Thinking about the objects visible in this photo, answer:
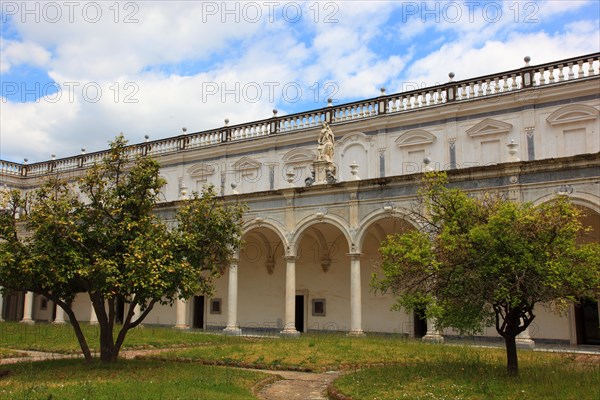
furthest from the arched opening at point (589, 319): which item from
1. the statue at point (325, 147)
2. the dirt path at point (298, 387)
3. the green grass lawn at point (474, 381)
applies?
the dirt path at point (298, 387)

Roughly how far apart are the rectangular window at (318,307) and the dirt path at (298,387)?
14220 mm

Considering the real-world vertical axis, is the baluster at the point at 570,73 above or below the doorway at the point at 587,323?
above

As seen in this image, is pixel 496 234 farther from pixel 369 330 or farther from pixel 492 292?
pixel 369 330

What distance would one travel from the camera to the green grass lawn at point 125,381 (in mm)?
10133

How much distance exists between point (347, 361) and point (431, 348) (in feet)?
10.3

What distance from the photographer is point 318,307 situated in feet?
96.1

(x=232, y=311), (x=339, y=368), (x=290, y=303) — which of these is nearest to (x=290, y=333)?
(x=290, y=303)

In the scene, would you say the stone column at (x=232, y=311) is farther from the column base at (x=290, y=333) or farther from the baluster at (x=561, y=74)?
the baluster at (x=561, y=74)

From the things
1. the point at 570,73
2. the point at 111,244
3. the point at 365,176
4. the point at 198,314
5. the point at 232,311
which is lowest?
the point at 198,314

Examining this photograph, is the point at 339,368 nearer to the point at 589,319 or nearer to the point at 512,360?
the point at 512,360

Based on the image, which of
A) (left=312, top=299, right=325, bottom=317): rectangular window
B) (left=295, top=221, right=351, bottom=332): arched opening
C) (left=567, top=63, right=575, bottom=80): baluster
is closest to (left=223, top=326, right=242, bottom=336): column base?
(left=295, top=221, right=351, bottom=332): arched opening

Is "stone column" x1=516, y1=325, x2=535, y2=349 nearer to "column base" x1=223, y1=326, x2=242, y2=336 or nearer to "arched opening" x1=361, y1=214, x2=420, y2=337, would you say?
"arched opening" x1=361, y1=214, x2=420, y2=337

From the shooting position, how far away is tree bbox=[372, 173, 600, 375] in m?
11.4

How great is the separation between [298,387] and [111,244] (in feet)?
17.6
